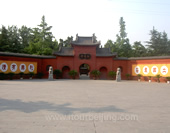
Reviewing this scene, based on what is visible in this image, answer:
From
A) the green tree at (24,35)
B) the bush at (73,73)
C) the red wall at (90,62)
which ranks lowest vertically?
the bush at (73,73)

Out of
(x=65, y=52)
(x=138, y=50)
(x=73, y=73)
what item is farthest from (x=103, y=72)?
(x=138, y=50)

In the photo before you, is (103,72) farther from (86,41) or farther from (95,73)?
(86,41)

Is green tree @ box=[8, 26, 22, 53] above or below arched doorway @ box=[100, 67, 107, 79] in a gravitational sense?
above

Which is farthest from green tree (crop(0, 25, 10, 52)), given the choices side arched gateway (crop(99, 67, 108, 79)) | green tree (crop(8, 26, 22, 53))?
side arched gateway (crop(99, 67, 108, 79))

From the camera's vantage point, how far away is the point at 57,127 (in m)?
3.77

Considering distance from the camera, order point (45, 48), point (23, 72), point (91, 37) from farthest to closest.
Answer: point (45, 48) → point (91, 37) → point (23, 72)

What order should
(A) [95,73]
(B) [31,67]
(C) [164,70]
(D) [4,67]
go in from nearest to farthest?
1. (C) [164,70]
2. (D) [4,67]
3. (A) [95,73]
4. (B) [31,67]

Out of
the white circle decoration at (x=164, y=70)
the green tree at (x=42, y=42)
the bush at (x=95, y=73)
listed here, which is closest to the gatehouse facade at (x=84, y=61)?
the bush at (x=95, y=73)

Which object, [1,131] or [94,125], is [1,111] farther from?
A: [94,125]

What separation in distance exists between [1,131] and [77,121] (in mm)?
1983

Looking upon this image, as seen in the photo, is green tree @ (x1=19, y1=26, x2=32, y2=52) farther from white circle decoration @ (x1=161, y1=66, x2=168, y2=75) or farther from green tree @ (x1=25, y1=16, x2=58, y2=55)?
white circle decoration @ (x1=161, y1=66, x2=168, y2=75)

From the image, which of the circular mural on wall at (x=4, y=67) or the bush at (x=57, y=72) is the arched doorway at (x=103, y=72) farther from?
the circular mural on wall at (x=4, y=67)

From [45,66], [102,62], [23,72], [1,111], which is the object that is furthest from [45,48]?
[1,111]

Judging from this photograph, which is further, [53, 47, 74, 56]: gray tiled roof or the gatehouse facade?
[53, 47, 74, 56]: gray tiled roof
